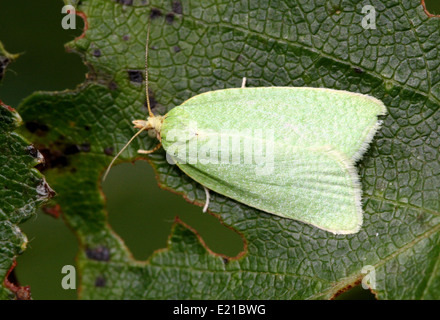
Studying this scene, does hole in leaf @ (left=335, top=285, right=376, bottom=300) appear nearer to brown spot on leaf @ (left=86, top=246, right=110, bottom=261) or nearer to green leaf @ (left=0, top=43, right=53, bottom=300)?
brown spot on leaf @ (left=86, top=246, right=110, bottom=261)

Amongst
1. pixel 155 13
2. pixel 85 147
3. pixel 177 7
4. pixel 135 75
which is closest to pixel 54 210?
pixel 85 147

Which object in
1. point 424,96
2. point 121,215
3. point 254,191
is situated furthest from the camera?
point 121,215

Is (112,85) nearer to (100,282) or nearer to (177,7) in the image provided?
(177,7)

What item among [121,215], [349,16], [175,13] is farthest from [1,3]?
[349,16]

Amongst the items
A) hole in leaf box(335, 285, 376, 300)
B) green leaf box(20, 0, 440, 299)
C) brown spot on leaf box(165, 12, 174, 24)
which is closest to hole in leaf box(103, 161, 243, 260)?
green leaf box(20, 0, 440, 299)

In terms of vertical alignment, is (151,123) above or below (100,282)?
above

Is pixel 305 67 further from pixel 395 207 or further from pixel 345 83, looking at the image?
pixel 395 207

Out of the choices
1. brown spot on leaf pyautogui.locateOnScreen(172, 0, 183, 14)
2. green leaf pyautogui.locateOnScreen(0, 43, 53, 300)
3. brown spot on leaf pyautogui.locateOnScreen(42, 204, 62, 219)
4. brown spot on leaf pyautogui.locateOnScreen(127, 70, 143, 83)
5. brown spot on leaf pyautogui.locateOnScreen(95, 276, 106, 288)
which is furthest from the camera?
brown spot on leaf pyautogui.locateOnScreen(42, 204, 62, 219)
